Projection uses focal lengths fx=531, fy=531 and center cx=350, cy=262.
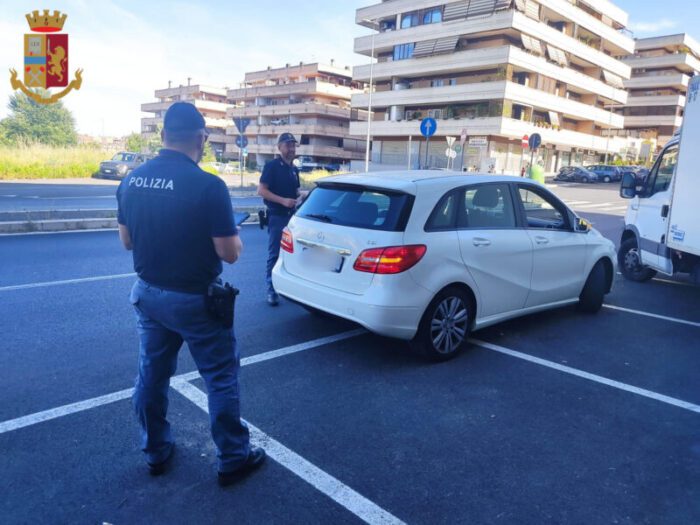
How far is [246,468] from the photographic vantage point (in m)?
2.88

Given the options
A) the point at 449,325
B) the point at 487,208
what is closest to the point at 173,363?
the point at 449,325

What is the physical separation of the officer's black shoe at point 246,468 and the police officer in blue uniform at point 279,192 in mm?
3279

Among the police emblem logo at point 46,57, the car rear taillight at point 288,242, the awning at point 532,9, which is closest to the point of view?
the car rear taillight at point 288,242

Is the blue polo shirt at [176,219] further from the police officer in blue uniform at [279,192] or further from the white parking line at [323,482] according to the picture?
the police officer in blue uniform at [279,192]

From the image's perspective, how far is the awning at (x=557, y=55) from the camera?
154 feet

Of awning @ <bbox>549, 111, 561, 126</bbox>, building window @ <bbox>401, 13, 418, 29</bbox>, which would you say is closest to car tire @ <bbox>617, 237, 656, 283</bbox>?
awning @ <bbox>549, 111, 561, 126</bbox>

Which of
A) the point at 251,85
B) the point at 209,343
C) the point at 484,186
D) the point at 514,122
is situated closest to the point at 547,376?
the point at 484,186

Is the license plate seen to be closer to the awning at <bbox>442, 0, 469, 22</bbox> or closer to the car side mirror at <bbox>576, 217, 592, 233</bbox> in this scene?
the car side mirror at <bbox>576, 217, 592, 233</bbox>

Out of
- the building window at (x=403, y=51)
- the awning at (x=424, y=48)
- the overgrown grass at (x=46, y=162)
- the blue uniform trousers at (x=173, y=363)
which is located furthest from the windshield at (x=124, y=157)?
the building window at (x=403, y=51)

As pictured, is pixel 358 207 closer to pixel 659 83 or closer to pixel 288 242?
pixel 288 242

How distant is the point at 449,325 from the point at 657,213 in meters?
4.48

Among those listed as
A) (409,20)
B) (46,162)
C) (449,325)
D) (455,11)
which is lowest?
(449,325)

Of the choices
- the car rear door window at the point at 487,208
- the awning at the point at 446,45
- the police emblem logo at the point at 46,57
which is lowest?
the car rear door window at the point at 487,208

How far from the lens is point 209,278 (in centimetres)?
269
